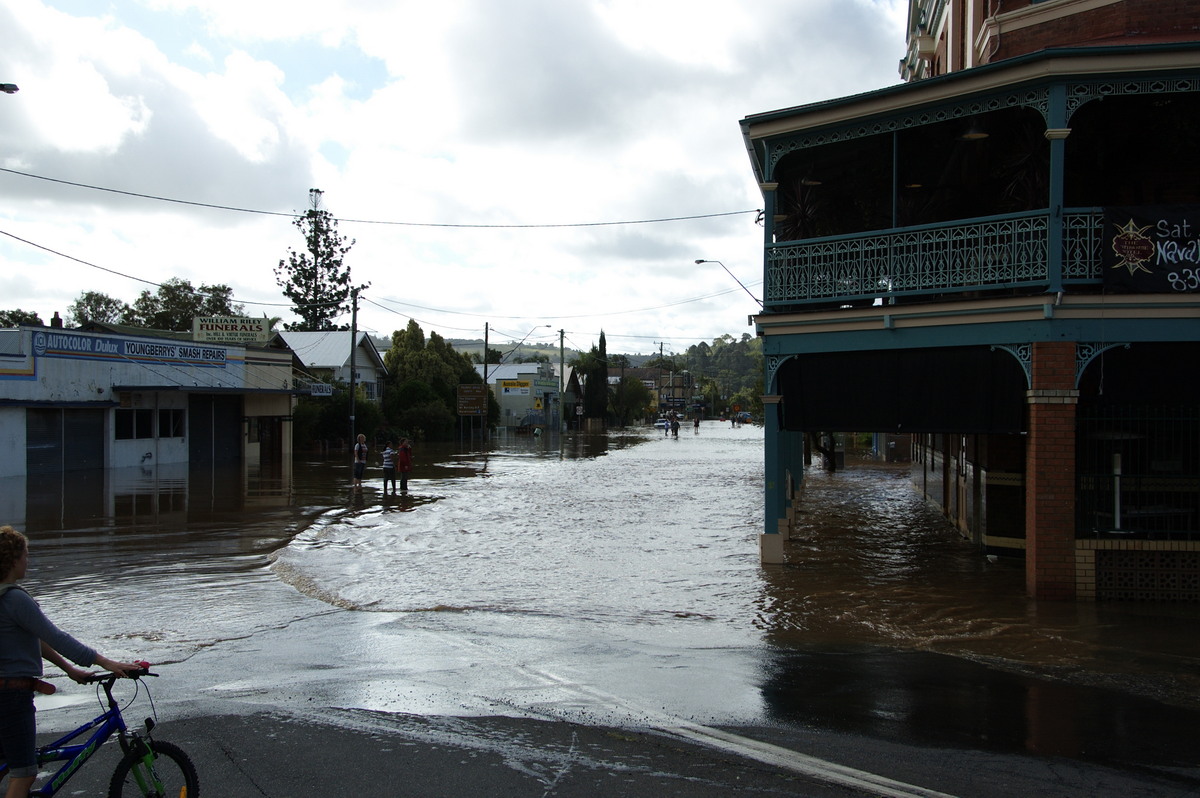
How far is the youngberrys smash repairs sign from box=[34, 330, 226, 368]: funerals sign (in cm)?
3155

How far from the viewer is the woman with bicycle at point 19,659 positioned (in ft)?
14.9

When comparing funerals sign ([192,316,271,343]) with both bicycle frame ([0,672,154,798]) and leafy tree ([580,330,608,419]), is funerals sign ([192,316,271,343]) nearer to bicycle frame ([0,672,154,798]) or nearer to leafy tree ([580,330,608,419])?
bicycle frame ([0,672,154,798])

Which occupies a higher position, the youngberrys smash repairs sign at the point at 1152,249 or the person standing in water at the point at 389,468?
the youngberrys smash repairs sign at the point at 1152,249

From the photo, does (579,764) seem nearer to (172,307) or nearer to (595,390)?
(172,307)

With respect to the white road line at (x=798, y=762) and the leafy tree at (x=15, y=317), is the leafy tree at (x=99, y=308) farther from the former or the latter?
the white road line at (x=798, y=762)

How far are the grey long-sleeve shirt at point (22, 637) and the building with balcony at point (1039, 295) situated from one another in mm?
11011

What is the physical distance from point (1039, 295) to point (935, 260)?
5.33 ft

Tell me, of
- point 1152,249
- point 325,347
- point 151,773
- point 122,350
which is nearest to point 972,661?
point 1152,249

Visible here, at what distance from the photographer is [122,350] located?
111ft

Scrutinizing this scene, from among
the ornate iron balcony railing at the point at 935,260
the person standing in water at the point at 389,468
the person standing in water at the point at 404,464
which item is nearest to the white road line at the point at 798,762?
the ornate iron balcony railing at the point at 935,260

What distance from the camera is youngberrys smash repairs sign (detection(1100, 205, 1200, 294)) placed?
1145cm

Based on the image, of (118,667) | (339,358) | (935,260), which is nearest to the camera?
(118,667)

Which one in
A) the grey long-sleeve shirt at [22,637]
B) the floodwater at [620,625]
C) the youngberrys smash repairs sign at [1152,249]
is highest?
the youngberrys smash repairs sign at [1152,249]

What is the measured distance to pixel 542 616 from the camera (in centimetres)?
1135
